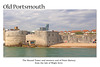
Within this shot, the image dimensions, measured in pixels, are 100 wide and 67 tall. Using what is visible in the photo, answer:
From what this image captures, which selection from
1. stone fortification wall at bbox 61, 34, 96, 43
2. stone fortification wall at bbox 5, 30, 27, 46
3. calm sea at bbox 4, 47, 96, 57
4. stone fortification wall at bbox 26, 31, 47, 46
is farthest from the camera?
stone fortification wall at bbox 61, 34, 96, 43

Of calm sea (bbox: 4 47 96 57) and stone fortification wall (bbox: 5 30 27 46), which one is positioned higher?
stone fortification wall (bbox: 5 30 27 46)

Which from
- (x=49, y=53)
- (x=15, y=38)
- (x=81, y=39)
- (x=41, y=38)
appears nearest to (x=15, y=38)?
(x=15, y=38)

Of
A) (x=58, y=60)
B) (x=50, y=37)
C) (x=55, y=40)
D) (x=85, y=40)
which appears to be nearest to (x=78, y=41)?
(x=85, y=40)

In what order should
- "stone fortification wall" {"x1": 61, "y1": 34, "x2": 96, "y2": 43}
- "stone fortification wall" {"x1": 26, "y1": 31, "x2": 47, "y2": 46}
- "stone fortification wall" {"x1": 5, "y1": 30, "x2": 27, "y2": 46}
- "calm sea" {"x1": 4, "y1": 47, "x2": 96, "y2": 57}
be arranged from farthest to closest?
"stone fortification wall" {"x1": 61, "y1": 34, "x2": 96, "y2": 43} → "stone fortification wall" {"x1": 5, "y1": 30, "x2": 27, "y2": 46} → "stone fortification wall" {"x1": 26, "y1": 31, "x2": 47, "y2": 46} → "calm sea" {"x1": 4, "y1": 47, "x2": 96, "y2": 57}

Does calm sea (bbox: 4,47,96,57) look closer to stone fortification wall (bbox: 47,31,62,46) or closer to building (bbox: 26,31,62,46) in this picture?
building (bbox: 26,31,62,46)

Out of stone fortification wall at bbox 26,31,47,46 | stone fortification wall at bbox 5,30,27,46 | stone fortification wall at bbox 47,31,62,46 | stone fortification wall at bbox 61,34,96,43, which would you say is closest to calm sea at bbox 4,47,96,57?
stone fortification wall at bbox 26,31,47,46

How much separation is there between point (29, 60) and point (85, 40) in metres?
20.1

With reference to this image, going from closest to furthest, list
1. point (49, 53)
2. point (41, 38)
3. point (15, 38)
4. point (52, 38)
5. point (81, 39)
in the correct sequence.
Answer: point (49, 53)
point (41, 38)
point (15, 38)
point (52, 38)
point (81, 39)

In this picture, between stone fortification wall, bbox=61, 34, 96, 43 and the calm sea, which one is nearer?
the calm sea

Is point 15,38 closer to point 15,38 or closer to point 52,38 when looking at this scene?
point 15,38

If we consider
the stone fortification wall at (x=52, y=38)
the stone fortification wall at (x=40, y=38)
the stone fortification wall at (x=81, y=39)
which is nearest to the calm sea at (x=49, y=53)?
the stone fortification wall at (x=40, y=38)

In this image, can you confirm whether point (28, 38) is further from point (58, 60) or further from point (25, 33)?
point (58, 60)

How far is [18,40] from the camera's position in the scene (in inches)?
921

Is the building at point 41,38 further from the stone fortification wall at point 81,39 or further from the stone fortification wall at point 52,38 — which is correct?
the stone fortification wall at point 81,39
